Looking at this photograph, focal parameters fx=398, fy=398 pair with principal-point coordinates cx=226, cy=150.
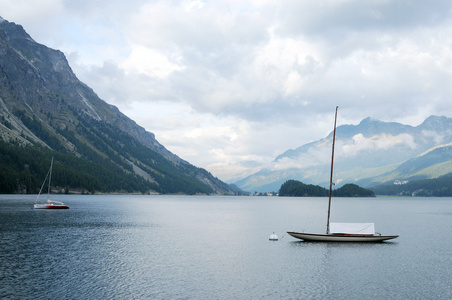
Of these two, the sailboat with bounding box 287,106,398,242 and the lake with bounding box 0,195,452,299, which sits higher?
the sailboat with bounding box 287,106,398,242

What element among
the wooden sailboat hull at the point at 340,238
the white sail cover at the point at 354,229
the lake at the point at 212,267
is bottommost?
the lake at the point at 212,267

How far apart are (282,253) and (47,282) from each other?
42.7 m

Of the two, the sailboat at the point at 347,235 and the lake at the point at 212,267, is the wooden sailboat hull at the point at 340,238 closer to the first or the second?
the sailboat at the point at 347,235

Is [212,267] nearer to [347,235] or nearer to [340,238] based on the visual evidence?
[340,238]

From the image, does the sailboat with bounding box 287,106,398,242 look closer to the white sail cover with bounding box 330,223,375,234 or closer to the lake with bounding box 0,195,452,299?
the white sail cover with bounding box 330,223,375,234

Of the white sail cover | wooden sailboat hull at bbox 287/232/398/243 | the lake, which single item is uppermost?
the white sail cover

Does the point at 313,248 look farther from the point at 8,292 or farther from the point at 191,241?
the point at 8,292

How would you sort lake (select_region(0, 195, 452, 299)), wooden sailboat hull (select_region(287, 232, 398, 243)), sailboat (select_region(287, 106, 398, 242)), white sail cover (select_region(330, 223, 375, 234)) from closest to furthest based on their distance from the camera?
lake (select_region(0, 195, 452, 299))
wooden sailboat hull (select_region(287, 232, 398, 243))
sailboat (select_region(287, 106, 398, 242))
white sail cover (select_region(330, 223, 375, 234))

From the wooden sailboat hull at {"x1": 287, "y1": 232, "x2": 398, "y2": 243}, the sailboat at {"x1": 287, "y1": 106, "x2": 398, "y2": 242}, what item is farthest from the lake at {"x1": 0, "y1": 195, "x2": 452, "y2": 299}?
the sailboat at {"x1": 287, "y1": 106, "x2": 398, "y2": 242}

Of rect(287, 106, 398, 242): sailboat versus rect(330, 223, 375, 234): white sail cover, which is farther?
rect(330, 223, 375, 234): white sail cover

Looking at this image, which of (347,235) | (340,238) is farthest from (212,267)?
(347,235)

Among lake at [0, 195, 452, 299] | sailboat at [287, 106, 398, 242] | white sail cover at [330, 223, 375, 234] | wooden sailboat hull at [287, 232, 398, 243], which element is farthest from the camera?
white sail cover at [330, 223, 375, 234]

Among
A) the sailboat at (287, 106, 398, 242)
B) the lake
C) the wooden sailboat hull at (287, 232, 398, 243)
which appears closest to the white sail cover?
the sailboat at (287, 106, 398, 242)

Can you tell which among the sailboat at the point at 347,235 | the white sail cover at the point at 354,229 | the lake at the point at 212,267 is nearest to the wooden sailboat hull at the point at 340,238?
the sailboat at the point at 347,235
